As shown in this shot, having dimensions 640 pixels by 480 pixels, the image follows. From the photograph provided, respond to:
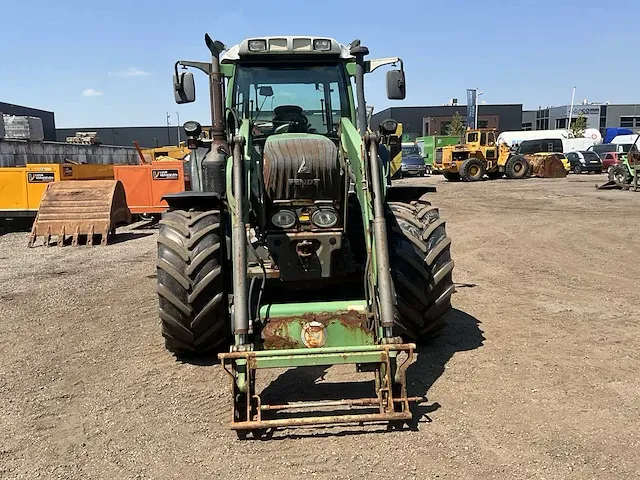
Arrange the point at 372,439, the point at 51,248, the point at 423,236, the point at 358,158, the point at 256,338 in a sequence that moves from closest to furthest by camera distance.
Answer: the point at 372,439
the point at 256,338
the point at 358,158
the point at 423,236
the point at 51,248

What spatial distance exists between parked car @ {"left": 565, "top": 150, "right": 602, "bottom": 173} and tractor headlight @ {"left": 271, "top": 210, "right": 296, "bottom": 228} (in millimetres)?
37799

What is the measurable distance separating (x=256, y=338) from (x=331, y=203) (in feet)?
4.68

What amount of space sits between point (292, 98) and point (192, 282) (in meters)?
2.29

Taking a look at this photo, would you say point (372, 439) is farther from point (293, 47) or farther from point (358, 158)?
point (293, 47)

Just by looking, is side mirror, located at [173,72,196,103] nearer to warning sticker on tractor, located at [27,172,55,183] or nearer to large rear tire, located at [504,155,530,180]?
warning sticker on tractor, located at [27,172,55,183]

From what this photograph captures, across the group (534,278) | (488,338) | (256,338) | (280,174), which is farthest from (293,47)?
(534,278)

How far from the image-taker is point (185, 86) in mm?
→ 6152

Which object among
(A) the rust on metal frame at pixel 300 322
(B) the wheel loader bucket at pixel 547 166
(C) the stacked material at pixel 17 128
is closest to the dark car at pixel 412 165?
(B) the wheel loader bucket at pixel 547 166

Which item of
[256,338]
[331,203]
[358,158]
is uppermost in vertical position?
[358,158]

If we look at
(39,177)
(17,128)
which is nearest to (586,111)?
(17,128)

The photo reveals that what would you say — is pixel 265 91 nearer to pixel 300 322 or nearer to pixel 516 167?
pixel 300 322

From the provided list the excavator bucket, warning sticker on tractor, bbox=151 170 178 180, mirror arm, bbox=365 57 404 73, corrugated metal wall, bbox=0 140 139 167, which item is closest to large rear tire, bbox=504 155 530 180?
warning sticker on tractor, bbox=151 170 178 180

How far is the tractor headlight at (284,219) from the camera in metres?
5.26

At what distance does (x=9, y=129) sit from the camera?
1176 inches
